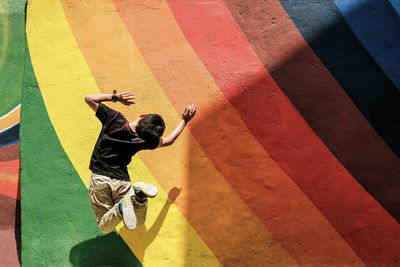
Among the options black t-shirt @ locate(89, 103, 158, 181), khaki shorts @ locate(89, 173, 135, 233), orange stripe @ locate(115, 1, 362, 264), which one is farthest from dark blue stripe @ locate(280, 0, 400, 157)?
khaki shorts @ locate(89, 173, 135, 233)

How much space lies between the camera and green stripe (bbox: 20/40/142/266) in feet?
12.7

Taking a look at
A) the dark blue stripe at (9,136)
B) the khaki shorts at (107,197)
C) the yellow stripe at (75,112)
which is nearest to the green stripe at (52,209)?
the yellow stripe at (75,112)

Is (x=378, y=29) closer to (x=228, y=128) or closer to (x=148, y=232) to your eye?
(x=228, y=128)

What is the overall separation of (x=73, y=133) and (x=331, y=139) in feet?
9.15

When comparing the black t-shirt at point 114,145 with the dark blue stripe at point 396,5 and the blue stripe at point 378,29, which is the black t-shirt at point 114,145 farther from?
the dark blue stripe at point 396,5

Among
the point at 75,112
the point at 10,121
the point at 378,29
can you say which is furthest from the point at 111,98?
the point at 378,29

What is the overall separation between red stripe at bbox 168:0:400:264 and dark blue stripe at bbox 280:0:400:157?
0.55m

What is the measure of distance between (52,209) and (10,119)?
165 centimetres

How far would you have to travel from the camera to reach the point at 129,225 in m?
3.12

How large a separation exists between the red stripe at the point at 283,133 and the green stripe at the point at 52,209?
6.34ft

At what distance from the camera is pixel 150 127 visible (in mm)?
3045

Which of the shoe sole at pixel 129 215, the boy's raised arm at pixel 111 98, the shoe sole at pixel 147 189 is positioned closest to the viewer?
the shoe sole at pixel 147 189

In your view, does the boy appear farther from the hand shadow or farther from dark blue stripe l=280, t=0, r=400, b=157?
dark blue stripe l=280, t=0, r=400, b=157

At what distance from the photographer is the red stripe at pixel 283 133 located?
3582 millimetres
